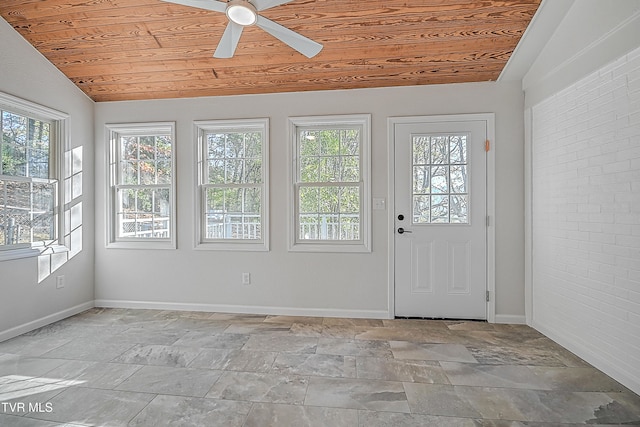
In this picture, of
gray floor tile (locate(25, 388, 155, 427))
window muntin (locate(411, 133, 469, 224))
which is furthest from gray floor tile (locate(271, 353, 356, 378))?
window muntin (locate(411, 133, 469, 224))

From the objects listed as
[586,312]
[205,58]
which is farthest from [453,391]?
[205,58]

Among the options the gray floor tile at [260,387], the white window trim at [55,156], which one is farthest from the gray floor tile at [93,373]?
the white window trim at [55,156]

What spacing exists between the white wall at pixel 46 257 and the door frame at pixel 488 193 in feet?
11.3

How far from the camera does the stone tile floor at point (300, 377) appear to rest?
1764 millimetres

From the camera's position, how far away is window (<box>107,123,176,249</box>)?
12.3 ft

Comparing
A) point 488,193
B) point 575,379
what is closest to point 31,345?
point 575,379

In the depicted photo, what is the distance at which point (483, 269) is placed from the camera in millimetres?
3244

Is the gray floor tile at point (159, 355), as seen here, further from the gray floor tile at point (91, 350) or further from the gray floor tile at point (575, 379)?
the gray floor tile at point (575, 379)

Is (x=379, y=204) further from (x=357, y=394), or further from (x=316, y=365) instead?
(x=357, y=394)

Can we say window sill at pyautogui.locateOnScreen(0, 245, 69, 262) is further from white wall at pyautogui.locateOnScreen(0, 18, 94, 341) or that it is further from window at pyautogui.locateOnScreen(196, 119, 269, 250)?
window at pyautogui.locateOnScreen(196, 119, 269, 250)

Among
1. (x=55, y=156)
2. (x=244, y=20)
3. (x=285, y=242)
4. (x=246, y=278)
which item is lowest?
(x=246, y=278)

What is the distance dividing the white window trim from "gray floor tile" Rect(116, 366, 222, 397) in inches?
73.8

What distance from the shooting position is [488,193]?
3.22 metres

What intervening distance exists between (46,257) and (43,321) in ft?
2.08
